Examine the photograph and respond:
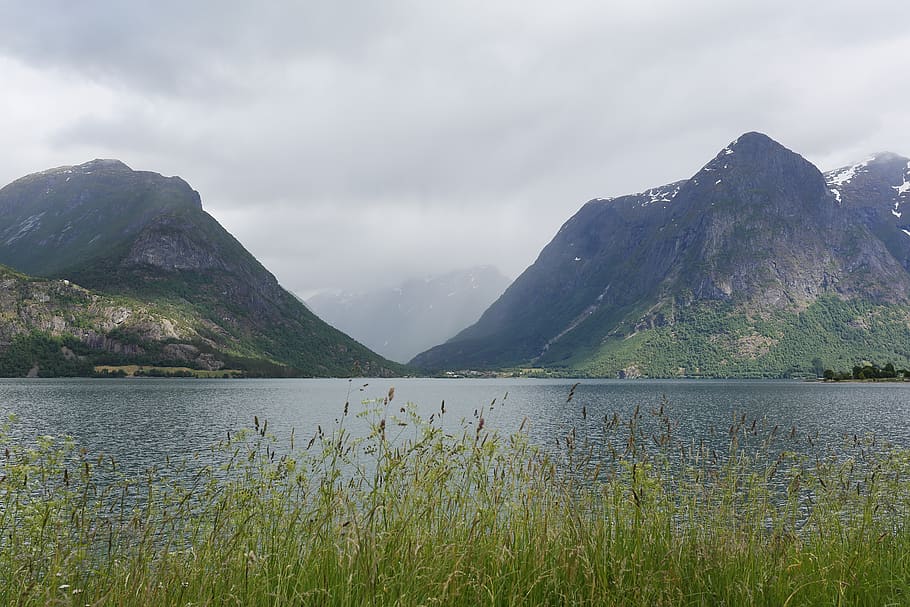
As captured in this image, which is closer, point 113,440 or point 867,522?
point 867,522

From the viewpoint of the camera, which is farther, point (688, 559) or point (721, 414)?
point (721, 414)

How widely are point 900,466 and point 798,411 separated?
315 feet

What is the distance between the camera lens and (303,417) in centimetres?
8088

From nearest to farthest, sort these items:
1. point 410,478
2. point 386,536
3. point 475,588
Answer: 1. point 475,588
2. point 386,536
3. point 410,478

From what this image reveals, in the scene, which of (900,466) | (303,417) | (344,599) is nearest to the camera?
(344,599)

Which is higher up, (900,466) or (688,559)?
→ (900,466)

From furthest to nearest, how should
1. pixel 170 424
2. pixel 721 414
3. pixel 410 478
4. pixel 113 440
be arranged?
pixel 721 414, pixel 170 424, pixel 113 440, pixel 410 478

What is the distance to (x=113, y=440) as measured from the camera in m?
56.4

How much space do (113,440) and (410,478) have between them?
5971 centimetres

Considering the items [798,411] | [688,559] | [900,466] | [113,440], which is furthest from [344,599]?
[798,411]

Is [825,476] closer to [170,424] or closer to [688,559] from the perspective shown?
[688,559]

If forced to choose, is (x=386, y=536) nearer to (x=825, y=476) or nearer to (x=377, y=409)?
(x=377, y=409)

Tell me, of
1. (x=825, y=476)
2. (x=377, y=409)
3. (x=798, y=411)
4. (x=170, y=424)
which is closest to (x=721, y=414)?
(x=798, y=411)

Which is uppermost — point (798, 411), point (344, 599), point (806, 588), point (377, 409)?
point (377, 409)
